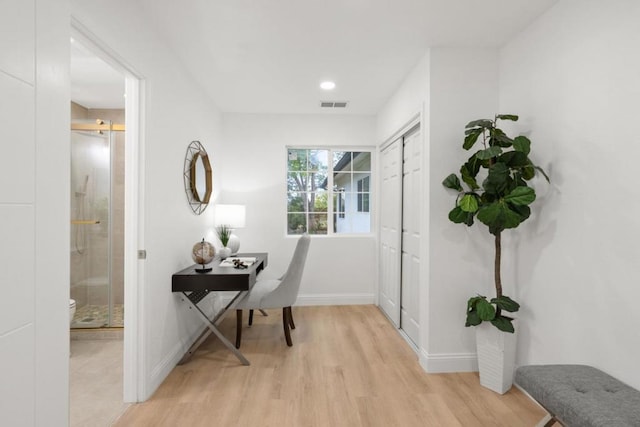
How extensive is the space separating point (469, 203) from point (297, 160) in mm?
2739

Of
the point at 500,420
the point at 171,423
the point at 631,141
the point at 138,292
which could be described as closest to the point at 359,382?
the point at 500,420

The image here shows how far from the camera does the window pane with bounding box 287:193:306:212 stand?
4.65 meters

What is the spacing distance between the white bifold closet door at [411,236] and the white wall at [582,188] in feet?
2.86

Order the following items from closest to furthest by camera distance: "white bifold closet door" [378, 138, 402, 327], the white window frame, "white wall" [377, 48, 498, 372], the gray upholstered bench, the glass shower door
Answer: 1. the gray upholstered bench
2. "white wall" [377, 48, 498, 372]
3. the glass shower door
4. "white bifold closet door" [378, 138, 402, 327]
5. the white window frame

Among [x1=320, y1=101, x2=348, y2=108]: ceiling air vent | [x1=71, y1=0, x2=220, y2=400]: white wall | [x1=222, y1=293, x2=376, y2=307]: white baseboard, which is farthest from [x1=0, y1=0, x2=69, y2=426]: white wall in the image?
[x1=222, y1=293, x2=376, y2=307]: white baseboard

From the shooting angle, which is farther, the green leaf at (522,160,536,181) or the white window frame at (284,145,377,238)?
the white window frame at (284,145,377,238)

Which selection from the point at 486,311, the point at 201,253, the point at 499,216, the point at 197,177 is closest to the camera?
the point at 499,216

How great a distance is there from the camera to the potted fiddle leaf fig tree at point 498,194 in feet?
7.17

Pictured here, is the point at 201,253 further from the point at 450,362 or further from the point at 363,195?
the point at 363,195

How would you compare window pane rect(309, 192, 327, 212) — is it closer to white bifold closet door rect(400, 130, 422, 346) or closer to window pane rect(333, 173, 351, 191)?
window pane rect(333, 173, 351, 191)

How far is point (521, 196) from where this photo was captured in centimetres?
214

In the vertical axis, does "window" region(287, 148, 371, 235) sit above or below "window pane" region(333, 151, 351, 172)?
below

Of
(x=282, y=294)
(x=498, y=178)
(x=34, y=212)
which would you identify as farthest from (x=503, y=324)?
(x=34, y=212)

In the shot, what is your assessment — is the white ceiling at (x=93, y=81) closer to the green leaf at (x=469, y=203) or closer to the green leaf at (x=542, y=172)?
the green leaf at (x=469, y=203)
